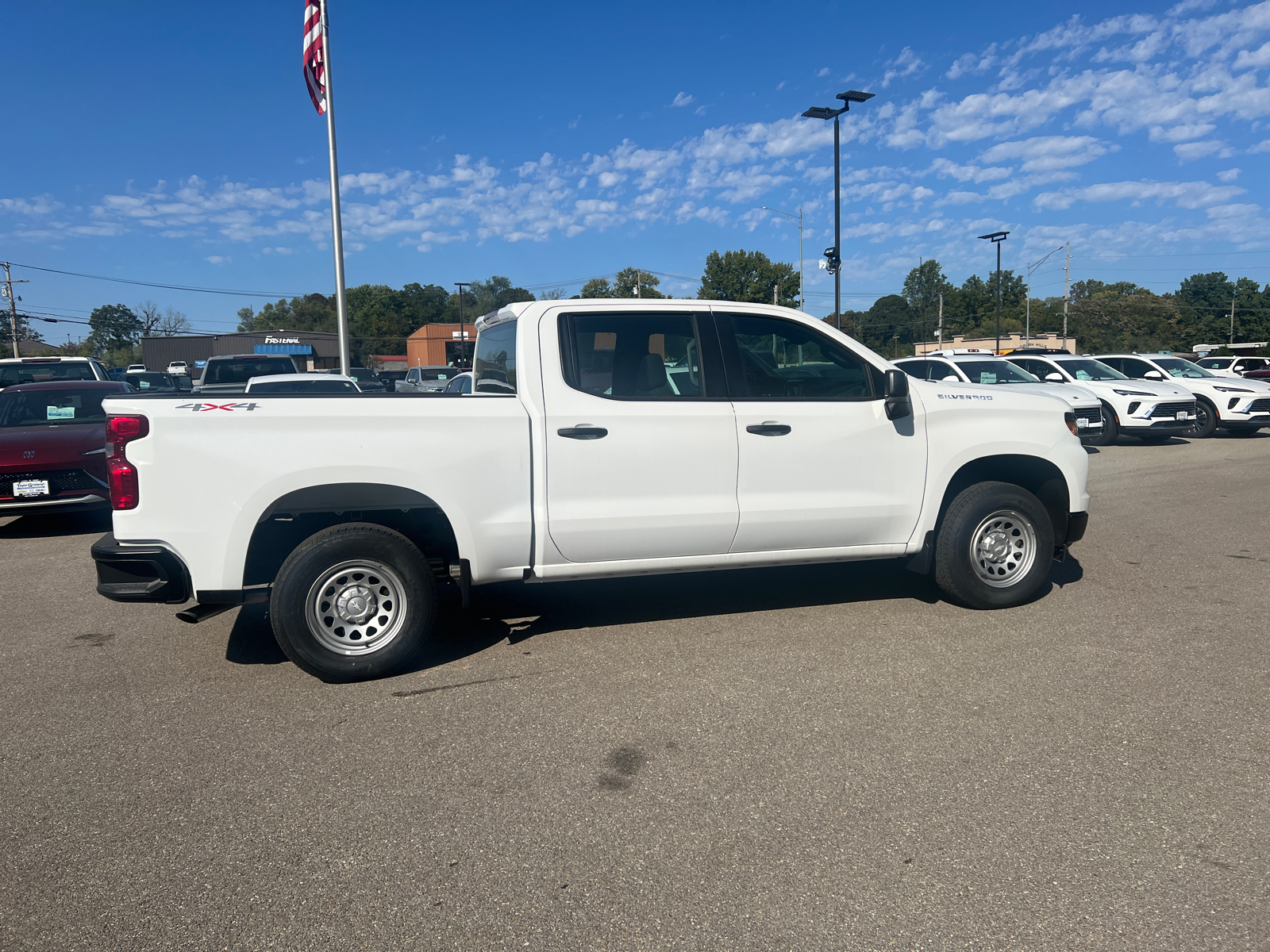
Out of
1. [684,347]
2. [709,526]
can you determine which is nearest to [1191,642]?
[709,526]

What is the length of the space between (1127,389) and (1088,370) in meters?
1.32

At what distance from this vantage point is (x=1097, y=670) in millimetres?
4660

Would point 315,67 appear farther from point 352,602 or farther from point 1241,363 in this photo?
point 1241,363

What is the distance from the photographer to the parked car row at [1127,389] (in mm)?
15688

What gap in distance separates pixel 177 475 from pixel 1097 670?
4.78 m

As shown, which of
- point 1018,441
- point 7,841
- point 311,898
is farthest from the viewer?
point 1018,441

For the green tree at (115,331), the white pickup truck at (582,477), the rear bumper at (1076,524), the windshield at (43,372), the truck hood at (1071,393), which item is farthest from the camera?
the green tree at (115,331)

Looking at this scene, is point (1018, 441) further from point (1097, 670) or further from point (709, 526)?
point (709, 526)

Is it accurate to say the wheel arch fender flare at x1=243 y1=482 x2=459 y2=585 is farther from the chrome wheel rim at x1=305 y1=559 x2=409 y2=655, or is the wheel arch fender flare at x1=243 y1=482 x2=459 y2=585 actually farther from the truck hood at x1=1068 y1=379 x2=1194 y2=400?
the truck hood at x1=1068 y1=379 x2=1194 y2=400

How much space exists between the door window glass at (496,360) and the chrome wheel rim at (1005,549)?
10.3 feet

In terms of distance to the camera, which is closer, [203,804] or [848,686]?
[203,804]

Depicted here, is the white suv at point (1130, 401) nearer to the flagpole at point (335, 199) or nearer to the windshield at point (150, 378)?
the flagpole at point (335, 199)

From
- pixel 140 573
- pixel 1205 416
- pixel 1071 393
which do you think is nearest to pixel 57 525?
pixel 140 573

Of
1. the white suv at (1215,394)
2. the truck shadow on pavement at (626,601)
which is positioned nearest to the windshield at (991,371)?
the white suv at (1215,394)
